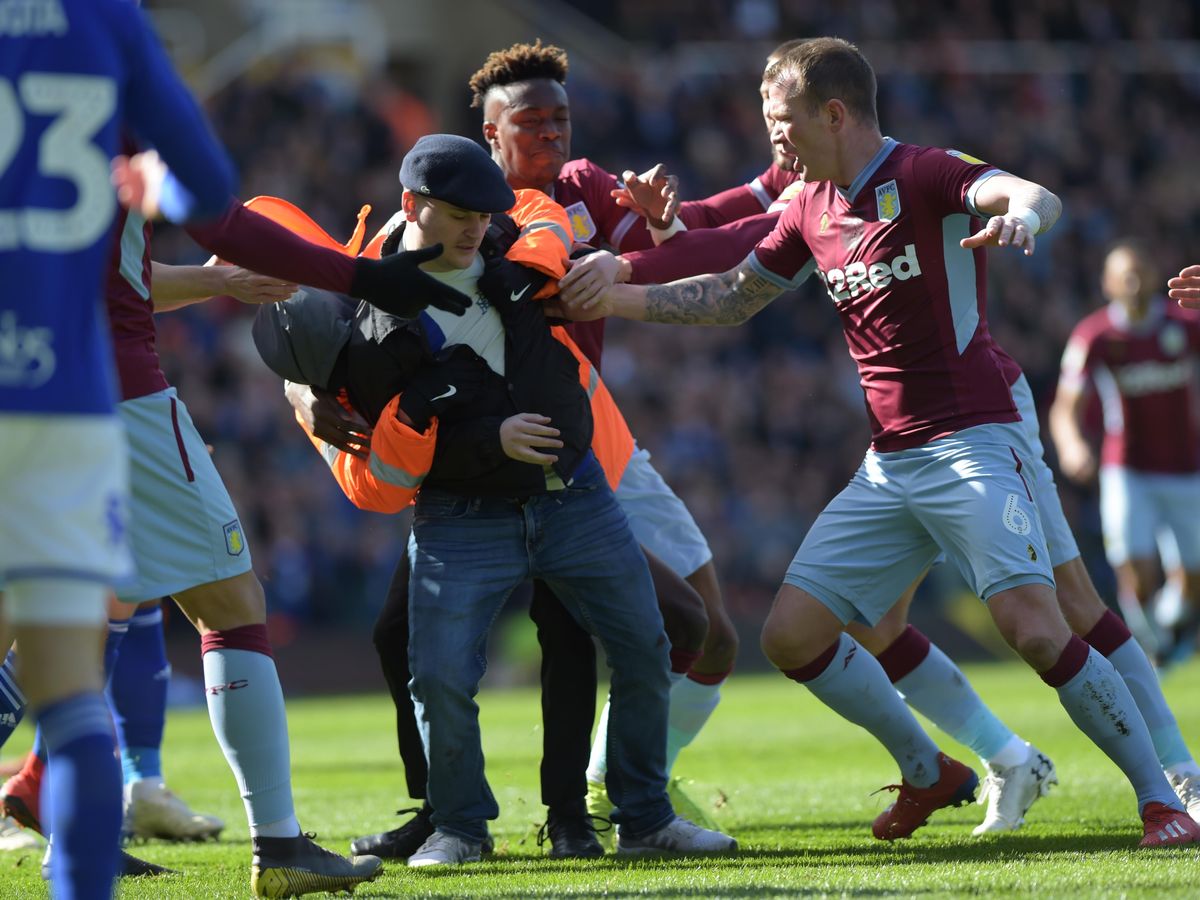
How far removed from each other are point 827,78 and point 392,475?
1.85 m

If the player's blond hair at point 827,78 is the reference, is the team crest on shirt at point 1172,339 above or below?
below

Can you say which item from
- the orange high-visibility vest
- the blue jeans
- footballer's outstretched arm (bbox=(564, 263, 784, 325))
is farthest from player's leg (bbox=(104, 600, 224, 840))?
footballer's outstretched arm (bbox=(564, 263, 784, 325))

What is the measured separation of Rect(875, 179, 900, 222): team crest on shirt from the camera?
5.34 m

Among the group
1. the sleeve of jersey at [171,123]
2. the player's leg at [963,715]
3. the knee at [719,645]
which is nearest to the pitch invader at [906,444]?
the player's leg at [963,715]

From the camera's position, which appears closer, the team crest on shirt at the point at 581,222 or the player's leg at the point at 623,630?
the player's leg at the point at 623,630

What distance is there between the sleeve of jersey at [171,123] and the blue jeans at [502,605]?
1.79 m

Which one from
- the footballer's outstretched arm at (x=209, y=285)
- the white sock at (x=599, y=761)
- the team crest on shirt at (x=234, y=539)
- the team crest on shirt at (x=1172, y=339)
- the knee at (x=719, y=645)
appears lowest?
the white sock at (x=599, y=761)

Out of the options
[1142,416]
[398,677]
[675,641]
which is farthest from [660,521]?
[1142,416]

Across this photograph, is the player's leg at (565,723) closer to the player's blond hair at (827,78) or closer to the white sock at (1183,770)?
the player's blond hair at (827,78)

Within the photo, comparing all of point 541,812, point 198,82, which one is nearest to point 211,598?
point 541,812

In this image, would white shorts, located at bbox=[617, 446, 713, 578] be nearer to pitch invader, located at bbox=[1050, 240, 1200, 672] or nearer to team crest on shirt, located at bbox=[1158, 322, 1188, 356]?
pitch invader, located at bbox=[1050, 240, 1200, 672]

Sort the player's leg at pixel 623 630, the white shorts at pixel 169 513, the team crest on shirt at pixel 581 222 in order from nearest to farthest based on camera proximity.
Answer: the white shorts at pixel 169 513 → the player's leg at pixel 623 630 → the team crest on shirt at pixel 581 222

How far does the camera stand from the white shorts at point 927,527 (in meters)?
5.19

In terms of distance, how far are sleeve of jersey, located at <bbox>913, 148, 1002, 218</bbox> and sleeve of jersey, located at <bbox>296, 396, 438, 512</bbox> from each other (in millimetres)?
1689
